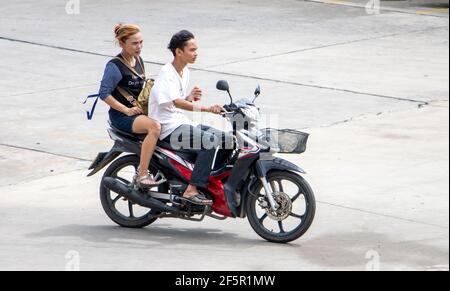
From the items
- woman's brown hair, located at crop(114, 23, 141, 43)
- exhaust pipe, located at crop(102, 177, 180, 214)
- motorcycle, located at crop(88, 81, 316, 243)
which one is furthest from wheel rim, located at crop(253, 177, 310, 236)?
woman's brown hair, located at crop(114, 23, 141, 43)

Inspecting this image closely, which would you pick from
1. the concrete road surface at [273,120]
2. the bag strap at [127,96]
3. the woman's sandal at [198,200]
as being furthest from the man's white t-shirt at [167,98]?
the concrete road surface at [273,120]

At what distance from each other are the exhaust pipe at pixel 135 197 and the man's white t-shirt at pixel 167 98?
1.69 feet

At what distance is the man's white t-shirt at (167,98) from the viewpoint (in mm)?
9719

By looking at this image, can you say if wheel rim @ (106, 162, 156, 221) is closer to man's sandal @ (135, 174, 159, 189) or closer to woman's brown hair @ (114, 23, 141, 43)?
man's sandal @ (135, 174, 159, 189)

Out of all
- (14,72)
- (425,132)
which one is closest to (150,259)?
(425,132)

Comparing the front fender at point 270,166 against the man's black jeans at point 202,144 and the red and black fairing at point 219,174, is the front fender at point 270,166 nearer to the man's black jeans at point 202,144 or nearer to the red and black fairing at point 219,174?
the red and black fairing at point 219,174

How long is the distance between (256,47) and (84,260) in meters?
10.1

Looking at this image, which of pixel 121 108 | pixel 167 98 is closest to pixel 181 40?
pixel 167 98

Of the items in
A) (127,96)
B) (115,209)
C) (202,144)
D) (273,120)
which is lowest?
(115,209)

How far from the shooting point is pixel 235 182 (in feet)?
32.0

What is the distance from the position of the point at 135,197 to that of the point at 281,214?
1237 mm

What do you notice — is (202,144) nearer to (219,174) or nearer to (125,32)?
(219,174)

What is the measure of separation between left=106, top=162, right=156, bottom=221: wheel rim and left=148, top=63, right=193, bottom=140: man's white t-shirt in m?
0.54

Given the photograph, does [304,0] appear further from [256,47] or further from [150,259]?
[150,259]
